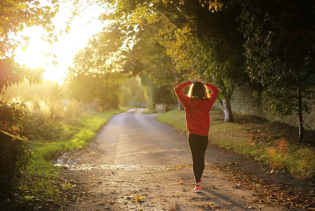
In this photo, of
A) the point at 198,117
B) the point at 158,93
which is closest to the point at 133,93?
the point at 158,93

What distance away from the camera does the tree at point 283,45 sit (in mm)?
10195

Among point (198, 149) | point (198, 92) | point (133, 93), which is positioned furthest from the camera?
point (133, 93)

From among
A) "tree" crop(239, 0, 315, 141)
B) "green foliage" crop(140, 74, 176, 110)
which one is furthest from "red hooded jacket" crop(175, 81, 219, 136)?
"green foliage" crop(140, 74, 176, 110)

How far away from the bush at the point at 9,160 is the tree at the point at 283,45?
800 centimetres

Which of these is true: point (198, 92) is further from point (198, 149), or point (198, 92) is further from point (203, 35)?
point (203, 35)

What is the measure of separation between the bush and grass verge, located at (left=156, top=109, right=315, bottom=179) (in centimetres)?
606

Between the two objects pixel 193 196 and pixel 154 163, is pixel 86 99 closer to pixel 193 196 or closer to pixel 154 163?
pixel 154 163

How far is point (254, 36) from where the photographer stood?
11648 millimetres

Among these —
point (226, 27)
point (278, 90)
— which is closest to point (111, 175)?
point (278, 90)

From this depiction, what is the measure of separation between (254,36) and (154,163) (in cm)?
565

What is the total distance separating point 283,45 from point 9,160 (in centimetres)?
844

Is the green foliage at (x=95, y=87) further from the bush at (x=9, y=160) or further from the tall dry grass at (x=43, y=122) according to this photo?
the bush at (x=9, y=160)

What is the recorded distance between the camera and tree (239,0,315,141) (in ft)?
33.4

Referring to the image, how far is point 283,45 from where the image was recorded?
10.3 metres
